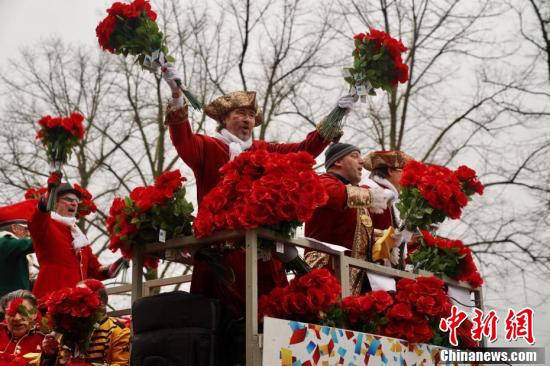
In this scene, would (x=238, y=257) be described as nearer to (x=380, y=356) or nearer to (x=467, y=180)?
(x=380, y=356)

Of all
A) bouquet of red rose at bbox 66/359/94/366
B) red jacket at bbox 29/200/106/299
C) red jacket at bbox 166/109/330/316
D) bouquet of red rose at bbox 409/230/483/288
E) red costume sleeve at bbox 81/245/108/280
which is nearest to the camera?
red jacket at bbox 166/109/330/316

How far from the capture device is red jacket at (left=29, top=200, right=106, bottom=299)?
736cm

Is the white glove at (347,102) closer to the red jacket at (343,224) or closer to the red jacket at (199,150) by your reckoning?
the red jacket at (343,224)

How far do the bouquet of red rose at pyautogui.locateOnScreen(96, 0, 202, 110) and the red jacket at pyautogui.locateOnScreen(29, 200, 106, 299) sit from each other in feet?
7.94

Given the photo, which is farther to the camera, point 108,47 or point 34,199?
point 34,199

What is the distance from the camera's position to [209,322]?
4.65 metres

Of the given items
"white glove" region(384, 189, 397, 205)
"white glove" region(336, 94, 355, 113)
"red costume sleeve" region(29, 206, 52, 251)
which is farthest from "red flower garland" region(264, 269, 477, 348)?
"red costume sleeve" region(29, 206, 52, 251)

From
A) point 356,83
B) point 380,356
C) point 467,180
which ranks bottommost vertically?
point 380,356

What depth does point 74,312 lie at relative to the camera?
18.3ft

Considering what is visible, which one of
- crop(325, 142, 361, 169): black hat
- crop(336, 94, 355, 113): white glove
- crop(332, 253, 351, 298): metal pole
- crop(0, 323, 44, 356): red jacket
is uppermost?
crop(336, 94, 355, 113): white glove

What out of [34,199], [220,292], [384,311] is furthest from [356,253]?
[34,199]

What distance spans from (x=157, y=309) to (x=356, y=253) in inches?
66.4

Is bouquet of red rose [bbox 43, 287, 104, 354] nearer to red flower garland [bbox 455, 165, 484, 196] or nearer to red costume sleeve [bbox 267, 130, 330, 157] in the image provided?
red costume sleeve [bbox 267, 130, 330, 157]

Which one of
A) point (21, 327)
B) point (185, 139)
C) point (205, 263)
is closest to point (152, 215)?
point (205, 263)
